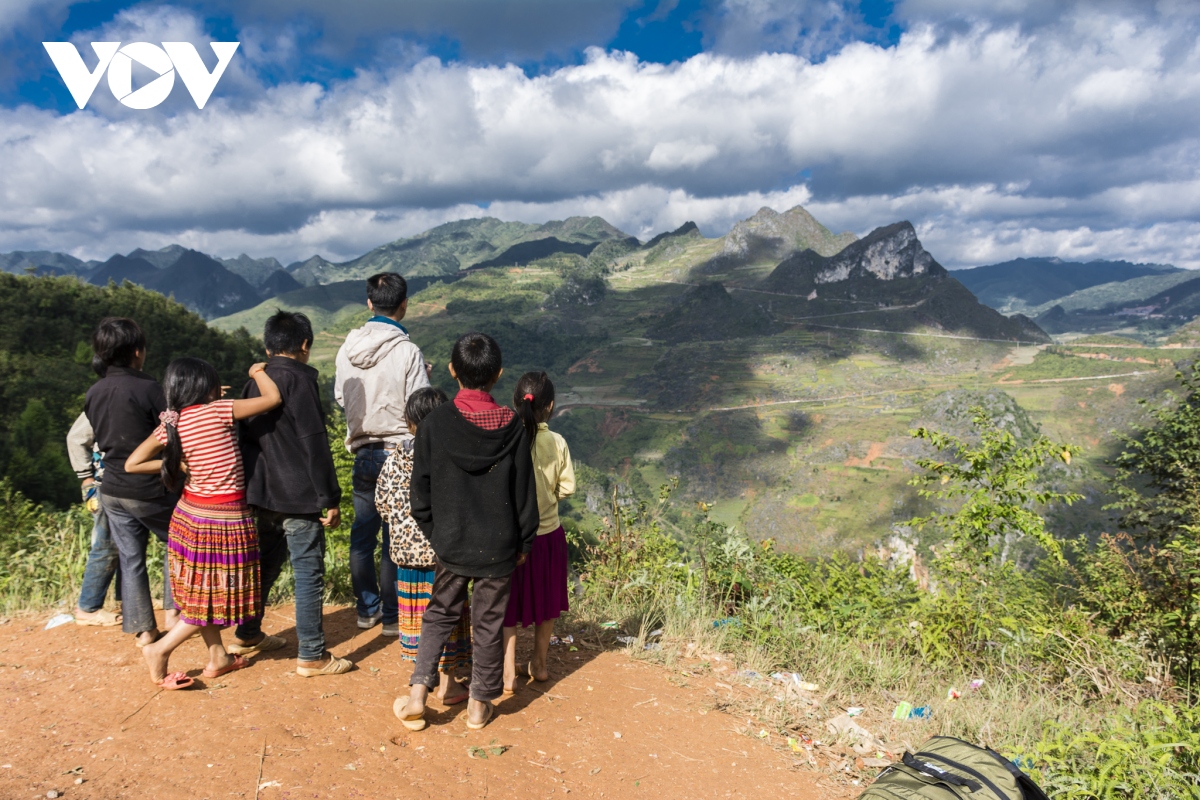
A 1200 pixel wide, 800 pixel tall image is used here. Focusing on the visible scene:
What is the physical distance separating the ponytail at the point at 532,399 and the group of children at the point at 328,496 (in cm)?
1

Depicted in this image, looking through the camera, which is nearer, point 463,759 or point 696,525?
point 463,759

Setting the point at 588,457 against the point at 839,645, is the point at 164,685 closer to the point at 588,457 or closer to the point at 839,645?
the point at 839,645

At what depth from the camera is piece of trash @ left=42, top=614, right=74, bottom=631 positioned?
12.6ft

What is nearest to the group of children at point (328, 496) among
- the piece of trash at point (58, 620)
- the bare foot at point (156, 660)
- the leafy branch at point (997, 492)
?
the bare foot at point (156, 660)

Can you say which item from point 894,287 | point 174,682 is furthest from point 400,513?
point 894,287

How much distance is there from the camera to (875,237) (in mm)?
145875

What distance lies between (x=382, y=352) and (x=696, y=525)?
3.35 m

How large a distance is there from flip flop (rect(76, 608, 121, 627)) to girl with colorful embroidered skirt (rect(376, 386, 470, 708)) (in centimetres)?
198

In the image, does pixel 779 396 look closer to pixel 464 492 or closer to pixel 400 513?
pixel 400 513

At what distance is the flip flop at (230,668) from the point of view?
3.18 metres

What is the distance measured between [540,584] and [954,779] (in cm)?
193

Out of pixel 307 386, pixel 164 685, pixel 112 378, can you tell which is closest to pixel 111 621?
pixel 164 685

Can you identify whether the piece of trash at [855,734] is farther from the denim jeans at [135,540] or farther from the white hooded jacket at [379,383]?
the denim jeans at [135,540]

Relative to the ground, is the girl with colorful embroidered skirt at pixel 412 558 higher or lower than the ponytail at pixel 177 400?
lower
